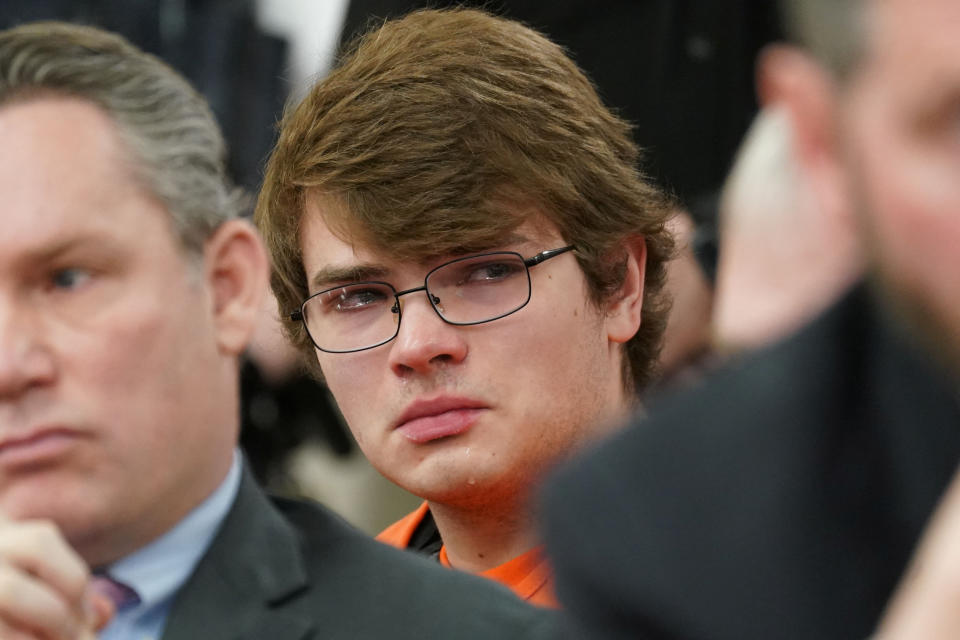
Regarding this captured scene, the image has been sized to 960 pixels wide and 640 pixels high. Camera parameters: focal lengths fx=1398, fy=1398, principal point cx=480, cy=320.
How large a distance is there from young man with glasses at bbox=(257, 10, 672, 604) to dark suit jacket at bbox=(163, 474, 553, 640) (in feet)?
1.47

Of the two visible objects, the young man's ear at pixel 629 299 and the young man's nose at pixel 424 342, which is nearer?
the young man's nose at pixel 424 342

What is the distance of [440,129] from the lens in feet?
6.93

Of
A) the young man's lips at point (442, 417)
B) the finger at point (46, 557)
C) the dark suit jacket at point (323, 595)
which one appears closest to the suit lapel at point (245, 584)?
the dark suit jacket at point (323, 595)

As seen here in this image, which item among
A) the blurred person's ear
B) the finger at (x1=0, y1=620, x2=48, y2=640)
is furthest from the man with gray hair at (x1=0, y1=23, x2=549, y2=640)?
the blurred person's ear

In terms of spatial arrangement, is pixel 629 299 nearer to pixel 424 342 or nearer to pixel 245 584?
pixel 424 342

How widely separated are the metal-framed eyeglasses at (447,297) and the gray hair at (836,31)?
1211 millimetres

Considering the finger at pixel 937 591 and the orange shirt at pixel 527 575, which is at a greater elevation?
the finger at pixel 937 591

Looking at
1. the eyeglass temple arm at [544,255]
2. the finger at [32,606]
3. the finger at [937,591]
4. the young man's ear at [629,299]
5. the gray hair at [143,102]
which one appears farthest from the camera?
the young man's ear at [629,299]

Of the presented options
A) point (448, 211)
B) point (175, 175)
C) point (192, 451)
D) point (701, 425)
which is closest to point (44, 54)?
point (175, 175)

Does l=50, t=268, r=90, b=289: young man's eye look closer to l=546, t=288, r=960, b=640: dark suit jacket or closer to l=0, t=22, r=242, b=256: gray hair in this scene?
l=0, t=22, r=242, b=256: gray hair

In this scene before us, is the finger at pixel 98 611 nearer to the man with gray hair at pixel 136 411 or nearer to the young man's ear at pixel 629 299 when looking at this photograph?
the man with gray hair at pixel 136 411

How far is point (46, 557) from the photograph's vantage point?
1361 mm

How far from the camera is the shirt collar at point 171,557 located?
5.08ft

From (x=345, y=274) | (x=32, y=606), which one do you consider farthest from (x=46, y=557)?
(x=345, y=274)
